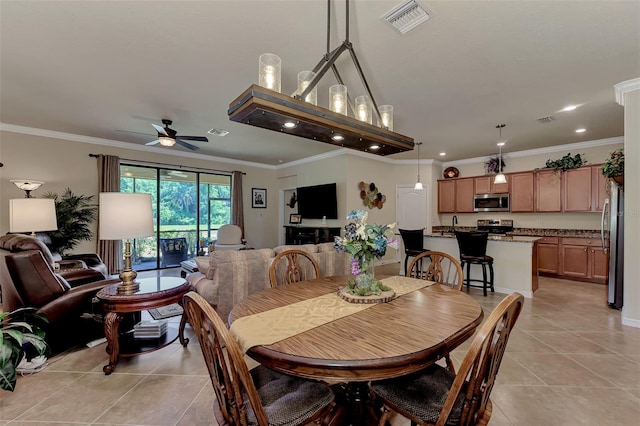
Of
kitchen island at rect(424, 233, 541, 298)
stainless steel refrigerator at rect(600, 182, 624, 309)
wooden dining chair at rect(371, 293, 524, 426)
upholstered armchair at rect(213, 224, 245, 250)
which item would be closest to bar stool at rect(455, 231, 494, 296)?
kitchen island at rect(424, 233, 541, 298)

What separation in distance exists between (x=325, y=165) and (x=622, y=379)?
554 cm

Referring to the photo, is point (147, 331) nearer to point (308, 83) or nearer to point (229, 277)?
point (229, 277)

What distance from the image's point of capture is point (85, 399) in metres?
1.90

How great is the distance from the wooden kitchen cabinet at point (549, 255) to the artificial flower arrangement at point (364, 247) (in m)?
5.20

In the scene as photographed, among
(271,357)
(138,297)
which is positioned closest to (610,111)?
(271,357)

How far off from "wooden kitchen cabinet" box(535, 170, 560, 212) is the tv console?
416cm

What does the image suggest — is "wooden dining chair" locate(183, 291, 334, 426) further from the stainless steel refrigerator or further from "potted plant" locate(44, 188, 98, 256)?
"potted plant" locate(44, 188, 98, 256)

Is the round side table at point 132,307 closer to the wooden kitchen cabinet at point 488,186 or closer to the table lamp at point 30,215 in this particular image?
the table lamp at point 30,215

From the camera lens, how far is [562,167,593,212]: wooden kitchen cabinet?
5152 mm

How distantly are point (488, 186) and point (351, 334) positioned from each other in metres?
6.52

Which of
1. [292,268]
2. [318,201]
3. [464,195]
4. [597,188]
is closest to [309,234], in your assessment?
[318,201]

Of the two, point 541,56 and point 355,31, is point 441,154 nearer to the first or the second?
point 541,56

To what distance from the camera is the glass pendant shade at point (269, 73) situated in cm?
155

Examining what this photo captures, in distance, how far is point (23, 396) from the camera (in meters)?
1.93
